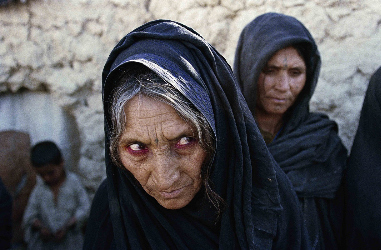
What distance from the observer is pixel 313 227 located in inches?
67.1

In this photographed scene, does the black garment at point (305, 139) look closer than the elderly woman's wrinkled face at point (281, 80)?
Yes

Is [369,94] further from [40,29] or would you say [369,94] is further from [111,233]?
[40,29]

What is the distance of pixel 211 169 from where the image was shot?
111 cm

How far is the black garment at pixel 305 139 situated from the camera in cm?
178

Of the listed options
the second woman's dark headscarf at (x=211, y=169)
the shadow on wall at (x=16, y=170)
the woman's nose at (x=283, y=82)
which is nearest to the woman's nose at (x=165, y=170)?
the second woman's dark headscarf at (x=211, y=169)

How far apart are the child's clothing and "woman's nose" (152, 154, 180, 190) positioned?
192 centimetres

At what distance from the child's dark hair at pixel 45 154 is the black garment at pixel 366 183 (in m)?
2.08

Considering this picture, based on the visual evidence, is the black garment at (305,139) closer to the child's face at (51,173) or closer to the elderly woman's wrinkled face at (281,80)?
the elderly woman's wrinkled face at (281,80)

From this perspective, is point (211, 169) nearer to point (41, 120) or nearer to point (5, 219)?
point (5, 219)

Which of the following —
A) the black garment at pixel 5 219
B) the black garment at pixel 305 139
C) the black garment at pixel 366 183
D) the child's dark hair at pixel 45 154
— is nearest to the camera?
the black garment at pixel 366 183

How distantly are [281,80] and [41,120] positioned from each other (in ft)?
6.53

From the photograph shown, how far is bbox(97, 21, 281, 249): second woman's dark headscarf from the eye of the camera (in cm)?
103

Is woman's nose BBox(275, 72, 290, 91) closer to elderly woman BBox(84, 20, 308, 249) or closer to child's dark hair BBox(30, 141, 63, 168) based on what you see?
elderly woman BBox(84, 20, 308, 249)

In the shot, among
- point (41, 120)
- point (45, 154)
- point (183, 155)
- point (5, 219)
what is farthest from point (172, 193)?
point (41, 120)
